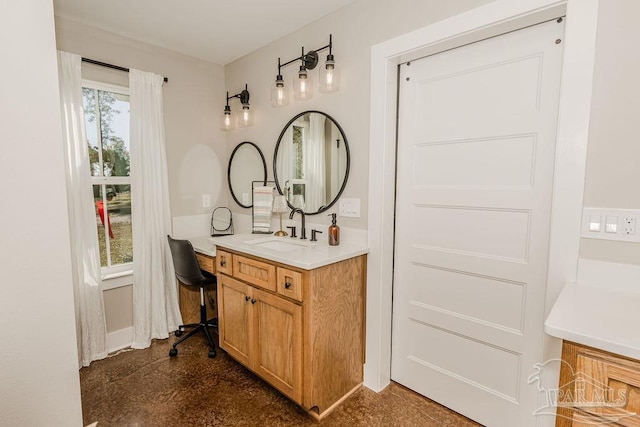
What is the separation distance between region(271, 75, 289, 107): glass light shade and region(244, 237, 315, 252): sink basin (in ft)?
3.65

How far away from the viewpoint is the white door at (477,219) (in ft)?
5.11

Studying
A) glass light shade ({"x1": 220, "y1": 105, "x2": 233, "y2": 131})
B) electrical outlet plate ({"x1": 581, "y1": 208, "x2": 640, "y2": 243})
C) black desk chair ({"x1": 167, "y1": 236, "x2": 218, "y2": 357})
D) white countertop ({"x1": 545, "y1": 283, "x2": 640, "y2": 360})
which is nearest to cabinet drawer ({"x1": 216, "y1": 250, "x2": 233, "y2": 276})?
black desk chair ({"x1": 167, "y1": 236, "x2": 218, "y2": 357})

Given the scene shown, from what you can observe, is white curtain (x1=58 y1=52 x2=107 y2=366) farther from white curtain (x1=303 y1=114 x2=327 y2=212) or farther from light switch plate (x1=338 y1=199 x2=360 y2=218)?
light switch plate (x1=338 y1=199 x2=360 y2=218)

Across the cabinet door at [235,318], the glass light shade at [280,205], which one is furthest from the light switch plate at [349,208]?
the cabinet door at [235,318]

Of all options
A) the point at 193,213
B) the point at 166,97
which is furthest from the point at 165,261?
the point at 166,97

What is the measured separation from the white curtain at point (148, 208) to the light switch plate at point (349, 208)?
1.62 metres

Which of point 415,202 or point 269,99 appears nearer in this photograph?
point 415,202

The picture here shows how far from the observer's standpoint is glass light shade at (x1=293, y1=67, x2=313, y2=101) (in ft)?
7.34

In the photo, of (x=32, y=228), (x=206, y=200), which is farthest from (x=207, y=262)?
(x=32, y=228)

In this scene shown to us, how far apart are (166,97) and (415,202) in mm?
2381

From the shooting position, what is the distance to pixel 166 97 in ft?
9.25

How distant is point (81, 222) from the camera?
7.66 ft

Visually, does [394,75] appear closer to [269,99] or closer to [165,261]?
[269,99]

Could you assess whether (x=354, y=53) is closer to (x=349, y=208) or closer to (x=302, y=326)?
(x=349, y=208)
